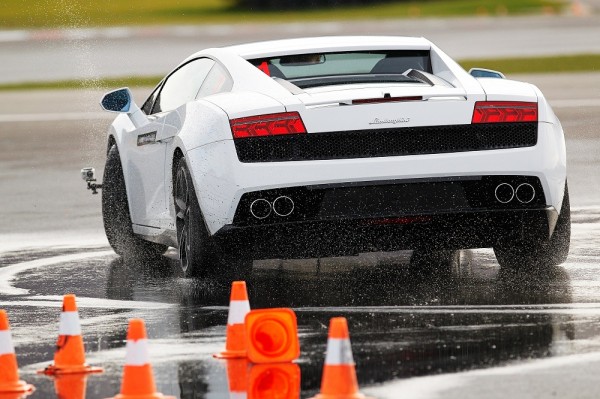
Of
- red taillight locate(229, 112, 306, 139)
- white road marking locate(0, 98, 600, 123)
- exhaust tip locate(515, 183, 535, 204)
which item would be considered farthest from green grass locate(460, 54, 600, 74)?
red taillight locate(229, 112, 306, 139)

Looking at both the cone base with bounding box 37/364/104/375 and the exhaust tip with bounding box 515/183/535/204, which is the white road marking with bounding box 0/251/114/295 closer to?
the cone base with bounding box 37/364/104/375

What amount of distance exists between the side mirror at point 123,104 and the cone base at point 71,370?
12.2 feet

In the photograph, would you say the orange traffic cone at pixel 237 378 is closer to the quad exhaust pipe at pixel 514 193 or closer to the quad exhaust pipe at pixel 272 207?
the quad exhaust pipe at pixel 272 207

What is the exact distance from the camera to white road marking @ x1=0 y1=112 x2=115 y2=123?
80.4ft

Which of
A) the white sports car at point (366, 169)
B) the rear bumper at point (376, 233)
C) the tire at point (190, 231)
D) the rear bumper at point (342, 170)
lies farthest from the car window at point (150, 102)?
the rear bumper at point (376, 233)

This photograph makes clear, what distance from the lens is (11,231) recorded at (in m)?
12.8

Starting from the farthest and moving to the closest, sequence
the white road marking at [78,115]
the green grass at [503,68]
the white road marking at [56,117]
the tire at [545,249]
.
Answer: the green grass at [503,68] → the white road marking at [56,117] → the white road marking at [78,115] → the tire at [545,249]

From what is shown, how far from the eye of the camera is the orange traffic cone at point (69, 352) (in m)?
6.81

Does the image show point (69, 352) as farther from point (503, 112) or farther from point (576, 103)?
point (576, 103)

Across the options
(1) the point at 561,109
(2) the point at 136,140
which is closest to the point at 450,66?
(2) the point at 136,140

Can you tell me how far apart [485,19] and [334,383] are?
183ft

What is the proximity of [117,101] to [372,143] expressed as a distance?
2.49m

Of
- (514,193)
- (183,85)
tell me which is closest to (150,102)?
(183,85)

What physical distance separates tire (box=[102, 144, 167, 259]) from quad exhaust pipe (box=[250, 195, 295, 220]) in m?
2.41
